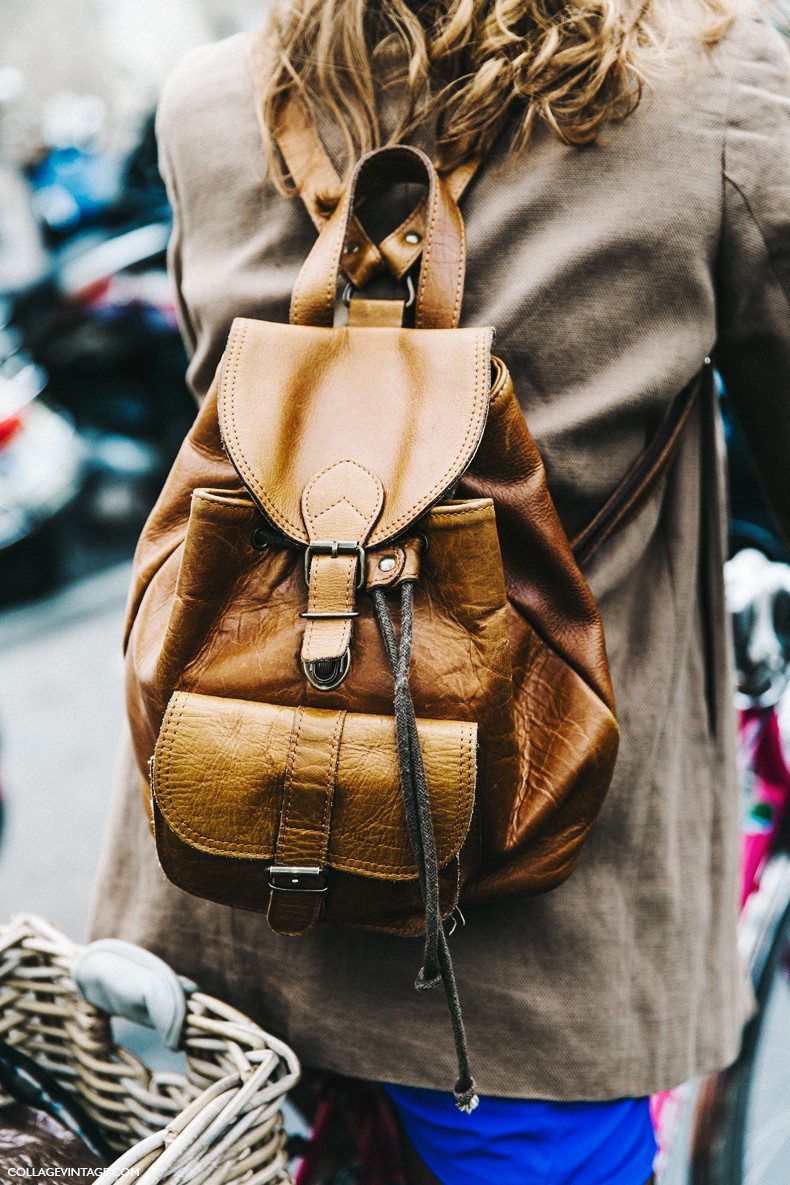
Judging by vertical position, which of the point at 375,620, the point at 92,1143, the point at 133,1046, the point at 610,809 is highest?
the point at 375,620

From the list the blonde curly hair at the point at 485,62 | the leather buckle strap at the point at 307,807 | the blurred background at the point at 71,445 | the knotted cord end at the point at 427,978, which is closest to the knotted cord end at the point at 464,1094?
the knotted cord end at the point at 427,978

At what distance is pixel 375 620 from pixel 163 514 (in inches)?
11.5

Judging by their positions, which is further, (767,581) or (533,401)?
(767,581)

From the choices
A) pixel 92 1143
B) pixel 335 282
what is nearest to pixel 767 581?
pixel 335 282

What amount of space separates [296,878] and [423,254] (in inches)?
23.0

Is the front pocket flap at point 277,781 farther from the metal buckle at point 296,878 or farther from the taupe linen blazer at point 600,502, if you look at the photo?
the taupe linen blazer at point 600,502

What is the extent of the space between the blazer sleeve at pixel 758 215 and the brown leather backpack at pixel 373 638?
0.28m

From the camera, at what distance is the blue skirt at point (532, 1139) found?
1.17 meters

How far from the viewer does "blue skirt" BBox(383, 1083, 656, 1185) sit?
1.17 metres

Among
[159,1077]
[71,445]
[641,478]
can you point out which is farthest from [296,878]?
[71,445]

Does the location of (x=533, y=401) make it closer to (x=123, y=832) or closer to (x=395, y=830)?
(x=395, y=830)

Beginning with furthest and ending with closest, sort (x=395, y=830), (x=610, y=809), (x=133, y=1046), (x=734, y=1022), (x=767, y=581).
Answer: (x=133, y=1046) < (x=767, y=581) < (x=734, y=1022) < (x=610, y=809) < (x=395, y=830)

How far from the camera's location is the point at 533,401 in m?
1.12

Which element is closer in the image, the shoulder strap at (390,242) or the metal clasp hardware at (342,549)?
the metal clasp hardware at (342,549)
